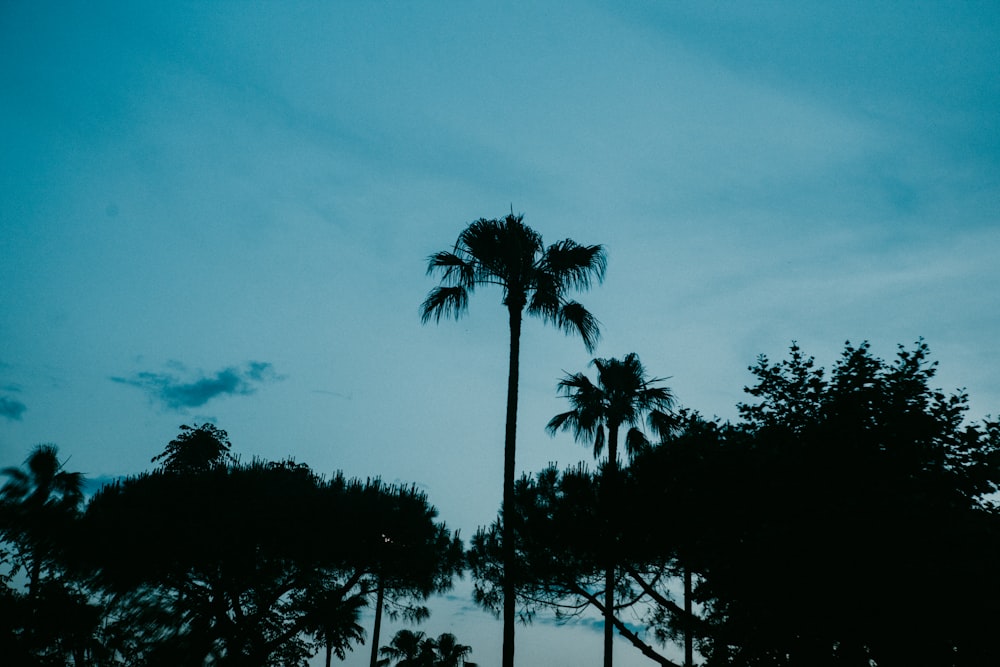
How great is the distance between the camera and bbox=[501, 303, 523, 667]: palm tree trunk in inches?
553

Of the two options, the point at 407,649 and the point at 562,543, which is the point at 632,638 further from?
the point at 407,649

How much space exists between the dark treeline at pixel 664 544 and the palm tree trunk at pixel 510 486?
0.28 m

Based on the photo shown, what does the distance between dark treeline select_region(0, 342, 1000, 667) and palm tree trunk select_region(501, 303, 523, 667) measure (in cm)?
28

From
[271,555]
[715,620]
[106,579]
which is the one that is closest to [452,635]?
[271,555]

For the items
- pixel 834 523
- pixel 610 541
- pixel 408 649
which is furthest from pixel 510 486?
pixel 408 649

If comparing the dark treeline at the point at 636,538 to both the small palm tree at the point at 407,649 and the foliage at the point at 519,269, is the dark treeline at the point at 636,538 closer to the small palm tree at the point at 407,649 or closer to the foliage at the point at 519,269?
the foliage at the point at 519,269

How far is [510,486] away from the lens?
15516 millimetres

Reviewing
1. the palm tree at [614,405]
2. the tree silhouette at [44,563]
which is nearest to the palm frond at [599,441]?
the palm tree at [614,405]

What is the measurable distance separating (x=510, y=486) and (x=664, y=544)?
4.82 m

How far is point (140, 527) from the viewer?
20641 millimetres

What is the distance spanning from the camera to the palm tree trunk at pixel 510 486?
14.0 m

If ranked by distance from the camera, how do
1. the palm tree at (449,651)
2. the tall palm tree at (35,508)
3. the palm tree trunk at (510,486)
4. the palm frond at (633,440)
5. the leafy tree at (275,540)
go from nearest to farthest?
the tall palm tree at (35,508) < the palm tree trunk at (510,486) < the leafy tree at (275,540) < the palm frond at (633,440) < the palm tree at (449,651)

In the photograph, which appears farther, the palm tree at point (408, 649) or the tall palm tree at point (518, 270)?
the palm tree at point (408, 649)

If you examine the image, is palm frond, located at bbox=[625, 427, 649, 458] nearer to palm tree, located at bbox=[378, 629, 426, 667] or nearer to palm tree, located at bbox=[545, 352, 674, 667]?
palm tree, located at bbox=[545, 352, 674, 667]
